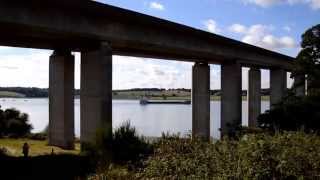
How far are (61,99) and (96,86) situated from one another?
5.03 m

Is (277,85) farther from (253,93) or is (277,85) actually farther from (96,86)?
(96,86)

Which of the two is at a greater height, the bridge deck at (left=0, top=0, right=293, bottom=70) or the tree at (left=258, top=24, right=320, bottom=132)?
the bridge deck at (left=0, top=0, right=293, bottom=70)

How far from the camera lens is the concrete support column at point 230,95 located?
49.2m

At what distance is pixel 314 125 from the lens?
34.7 metres

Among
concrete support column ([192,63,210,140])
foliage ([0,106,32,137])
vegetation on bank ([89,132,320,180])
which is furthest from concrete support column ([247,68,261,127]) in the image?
vegetation on bank ([89,132,320,180])

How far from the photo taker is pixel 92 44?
29891 millimetres

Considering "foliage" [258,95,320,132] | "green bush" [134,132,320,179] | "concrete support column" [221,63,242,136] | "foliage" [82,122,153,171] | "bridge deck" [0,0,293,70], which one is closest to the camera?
"green bush" [134,132,320,179]

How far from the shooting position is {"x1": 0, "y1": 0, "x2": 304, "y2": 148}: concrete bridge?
2536 cm

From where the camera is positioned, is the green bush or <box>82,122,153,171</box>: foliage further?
<box>82,122,153,171</box>: foliage

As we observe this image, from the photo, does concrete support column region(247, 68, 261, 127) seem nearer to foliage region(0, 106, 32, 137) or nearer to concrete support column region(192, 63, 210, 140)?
concrete support column region(192, 63, 210, 140)

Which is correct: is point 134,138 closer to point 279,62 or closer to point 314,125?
point 314,125

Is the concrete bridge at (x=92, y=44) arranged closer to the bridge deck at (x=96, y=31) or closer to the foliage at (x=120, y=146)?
the bridge deck at (x=96, y=31)

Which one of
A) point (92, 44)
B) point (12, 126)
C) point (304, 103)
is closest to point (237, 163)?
point (92, 44)

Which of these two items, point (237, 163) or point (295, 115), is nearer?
point (237, 163)
